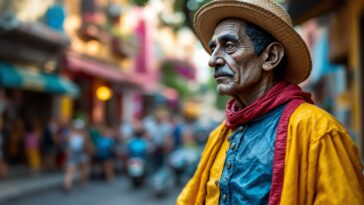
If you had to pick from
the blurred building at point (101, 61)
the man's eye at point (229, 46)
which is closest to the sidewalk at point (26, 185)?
the blurred building at point (101, 61)

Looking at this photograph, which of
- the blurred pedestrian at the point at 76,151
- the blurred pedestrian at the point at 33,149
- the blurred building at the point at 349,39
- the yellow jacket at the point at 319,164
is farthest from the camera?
the blurred pedestrian at the point at 33,149

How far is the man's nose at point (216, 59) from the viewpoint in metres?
2.01

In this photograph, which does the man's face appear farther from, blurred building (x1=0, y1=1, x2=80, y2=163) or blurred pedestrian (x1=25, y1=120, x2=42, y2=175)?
blurred pedestrian (x1=25, y1=120, x2=42, y2=175)

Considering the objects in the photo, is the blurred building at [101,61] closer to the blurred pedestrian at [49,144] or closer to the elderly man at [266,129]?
the blurred pedestrian at [49,144]

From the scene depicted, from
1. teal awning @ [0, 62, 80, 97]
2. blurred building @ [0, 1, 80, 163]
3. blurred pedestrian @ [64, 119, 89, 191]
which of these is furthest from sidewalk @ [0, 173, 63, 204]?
teal awning @ [0, 62, 80, 97]

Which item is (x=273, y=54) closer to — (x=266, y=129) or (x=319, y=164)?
(x=266, y=129)

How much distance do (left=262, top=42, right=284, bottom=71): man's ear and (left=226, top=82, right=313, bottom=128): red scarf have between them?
0.33 feet

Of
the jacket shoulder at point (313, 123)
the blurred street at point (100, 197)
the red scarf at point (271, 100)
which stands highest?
the red scarf at point (271, 100)

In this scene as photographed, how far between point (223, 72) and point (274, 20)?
314 mm

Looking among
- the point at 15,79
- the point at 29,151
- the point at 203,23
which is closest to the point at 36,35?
the point at 15,79

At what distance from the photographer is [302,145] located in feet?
5.52

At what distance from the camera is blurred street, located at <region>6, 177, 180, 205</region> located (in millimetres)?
8688

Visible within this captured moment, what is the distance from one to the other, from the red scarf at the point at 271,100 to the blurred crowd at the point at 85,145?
8.63 m

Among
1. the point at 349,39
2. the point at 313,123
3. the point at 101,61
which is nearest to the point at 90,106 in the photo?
the point at 101,61
